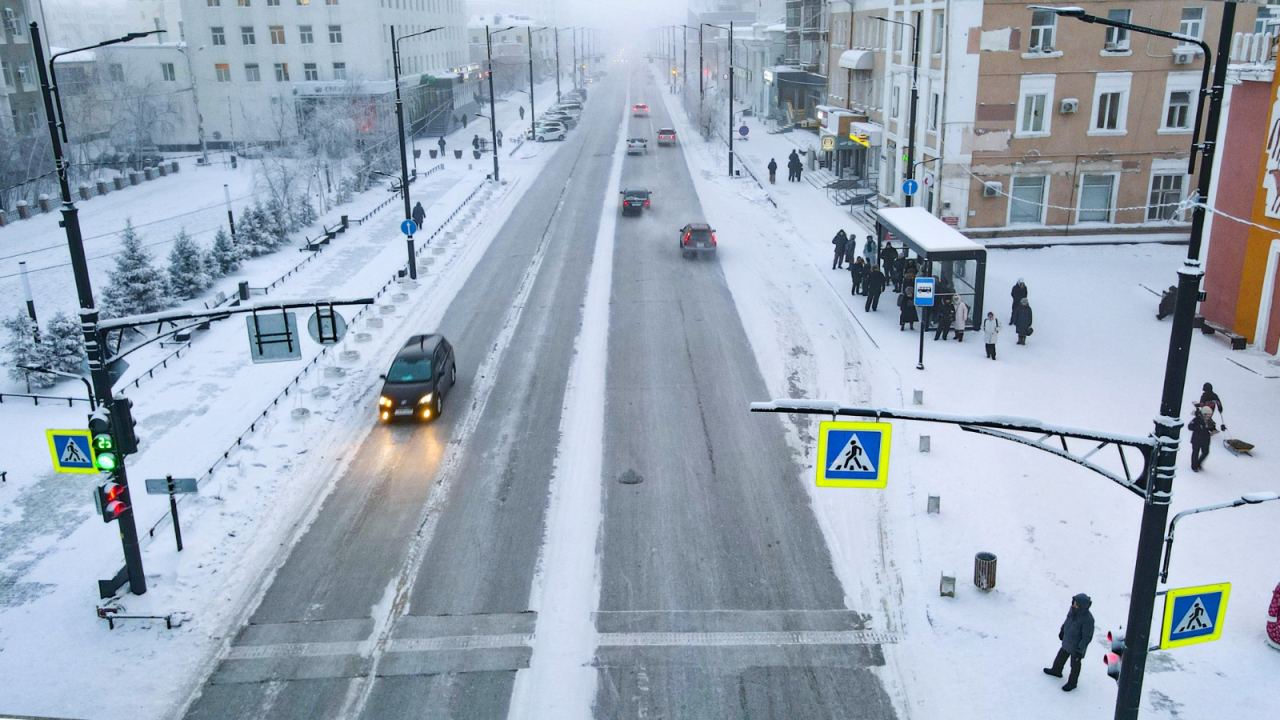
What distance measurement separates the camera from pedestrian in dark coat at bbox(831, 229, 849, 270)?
103 feet

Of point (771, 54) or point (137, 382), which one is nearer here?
point (137, 382)

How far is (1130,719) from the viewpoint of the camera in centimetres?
926

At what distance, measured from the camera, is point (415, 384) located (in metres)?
20.3

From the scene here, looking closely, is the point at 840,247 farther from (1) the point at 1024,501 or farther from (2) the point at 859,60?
(2) the point at 859,60

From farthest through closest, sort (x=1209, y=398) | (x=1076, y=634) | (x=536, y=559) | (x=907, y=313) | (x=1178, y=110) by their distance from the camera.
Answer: (x=1178, y=110)
(x=907, y=313)
(x=1209, y=398)
(x=536, y=559)
(x=1076, y=634)

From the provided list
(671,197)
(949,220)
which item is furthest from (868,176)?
(949,220)

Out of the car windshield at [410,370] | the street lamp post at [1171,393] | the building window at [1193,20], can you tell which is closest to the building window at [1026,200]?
the building window at [1193,20]

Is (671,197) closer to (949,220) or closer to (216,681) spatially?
(949,220)

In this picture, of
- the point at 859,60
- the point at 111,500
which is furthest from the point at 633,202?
the point at 111,500

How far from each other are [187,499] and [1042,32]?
31605mm

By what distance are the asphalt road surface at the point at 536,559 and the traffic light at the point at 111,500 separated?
2428mm

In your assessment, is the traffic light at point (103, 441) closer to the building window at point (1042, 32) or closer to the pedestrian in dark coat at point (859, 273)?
the pedestrian in dark coat at point (859, 273)

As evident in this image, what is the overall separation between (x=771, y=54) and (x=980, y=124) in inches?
1988

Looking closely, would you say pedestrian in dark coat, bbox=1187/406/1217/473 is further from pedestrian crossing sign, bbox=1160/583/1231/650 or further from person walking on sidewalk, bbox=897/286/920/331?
person walking on sidewalk, bbox=897/286/920/331
